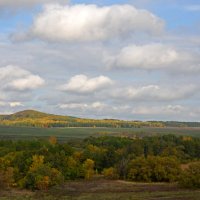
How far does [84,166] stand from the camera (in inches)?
4242

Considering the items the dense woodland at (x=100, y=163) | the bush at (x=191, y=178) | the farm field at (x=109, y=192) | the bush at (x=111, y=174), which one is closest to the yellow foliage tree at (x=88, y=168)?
the dense woodland at (x=100, y=163)

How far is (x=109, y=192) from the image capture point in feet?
267

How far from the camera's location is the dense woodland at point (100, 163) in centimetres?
9012

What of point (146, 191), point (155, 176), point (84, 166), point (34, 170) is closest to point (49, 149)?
point (84, 166)

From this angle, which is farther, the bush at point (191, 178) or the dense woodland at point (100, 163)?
the dense woodland at point (100, 163)

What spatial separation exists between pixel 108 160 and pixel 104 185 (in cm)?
2429

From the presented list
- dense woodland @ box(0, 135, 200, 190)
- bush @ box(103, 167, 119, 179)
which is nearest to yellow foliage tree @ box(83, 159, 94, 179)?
dense woodland @ box(0, 135, 200, 190)

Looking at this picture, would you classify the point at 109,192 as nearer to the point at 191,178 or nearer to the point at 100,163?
the point at 191,178

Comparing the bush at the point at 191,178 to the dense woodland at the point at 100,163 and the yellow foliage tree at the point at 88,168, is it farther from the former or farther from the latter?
the yellow foliage tree at the point at 88,168

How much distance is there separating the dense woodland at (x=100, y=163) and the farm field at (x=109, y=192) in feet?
12.6

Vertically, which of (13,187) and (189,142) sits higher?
(189,142)

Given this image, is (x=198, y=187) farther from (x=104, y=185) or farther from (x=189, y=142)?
(x=189, y=142)

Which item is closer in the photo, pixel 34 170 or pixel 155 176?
pixel 34 170

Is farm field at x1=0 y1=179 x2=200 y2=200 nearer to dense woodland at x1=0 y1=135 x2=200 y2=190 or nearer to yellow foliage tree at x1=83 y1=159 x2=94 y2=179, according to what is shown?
dense woodland at x1=0 y1=135 x2=200 y2=190
